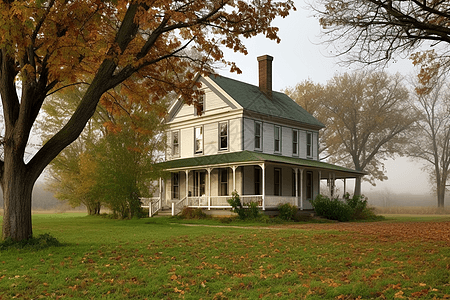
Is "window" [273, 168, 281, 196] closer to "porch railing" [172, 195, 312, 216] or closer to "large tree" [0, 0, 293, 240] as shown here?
"porch railing" [172, 195, 312, 216]

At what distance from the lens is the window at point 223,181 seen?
28.7m

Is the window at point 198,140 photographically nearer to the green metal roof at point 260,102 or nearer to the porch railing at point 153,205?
the green metal roof at point 260,102

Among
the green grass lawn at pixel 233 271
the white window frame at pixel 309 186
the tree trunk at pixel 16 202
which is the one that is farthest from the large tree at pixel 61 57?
the white window frame at pixel 309 186

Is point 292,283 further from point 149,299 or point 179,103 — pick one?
point 179,103

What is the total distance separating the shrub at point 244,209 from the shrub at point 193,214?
2934 millimetres

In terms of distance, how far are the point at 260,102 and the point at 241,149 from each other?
4.53 metres

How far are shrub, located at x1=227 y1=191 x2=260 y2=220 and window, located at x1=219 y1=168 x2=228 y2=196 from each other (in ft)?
11.3

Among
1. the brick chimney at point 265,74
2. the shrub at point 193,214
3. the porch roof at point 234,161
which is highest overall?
the brick chimney at point 265,74

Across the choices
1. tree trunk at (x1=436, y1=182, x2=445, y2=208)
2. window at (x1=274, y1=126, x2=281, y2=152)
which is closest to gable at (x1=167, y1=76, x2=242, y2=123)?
window at (x1=274, y1=126, x2=281, y2=152)

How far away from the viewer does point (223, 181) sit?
28.8m

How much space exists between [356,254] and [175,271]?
4.39 meters

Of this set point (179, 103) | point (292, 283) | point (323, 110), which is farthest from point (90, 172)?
point (323, 110)

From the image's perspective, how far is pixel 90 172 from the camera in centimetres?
2773

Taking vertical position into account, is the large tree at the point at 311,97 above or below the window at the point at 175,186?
above
